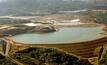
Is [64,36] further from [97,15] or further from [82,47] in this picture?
[97,15]

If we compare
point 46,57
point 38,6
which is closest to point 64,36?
point 46,57

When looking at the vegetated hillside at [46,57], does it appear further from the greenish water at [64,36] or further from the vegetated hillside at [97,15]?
Result: the vegetated hillside at [97,15]

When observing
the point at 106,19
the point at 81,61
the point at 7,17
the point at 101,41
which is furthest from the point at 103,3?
the point at 7,17

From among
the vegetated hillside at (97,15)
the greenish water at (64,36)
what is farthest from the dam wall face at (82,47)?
the vegetated hillside at (97,15)

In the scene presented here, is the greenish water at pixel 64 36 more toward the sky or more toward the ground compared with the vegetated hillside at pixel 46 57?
more toward the sky

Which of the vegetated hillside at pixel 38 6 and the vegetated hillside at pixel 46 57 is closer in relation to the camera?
the vegetated hillside at pixel 46 57
